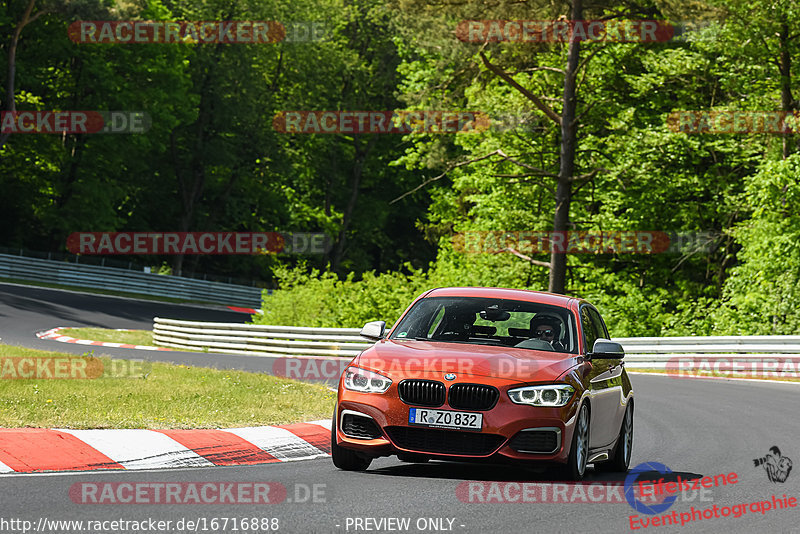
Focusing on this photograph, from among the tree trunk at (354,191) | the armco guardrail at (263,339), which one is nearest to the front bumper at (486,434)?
the armco guardrail at (263,339)

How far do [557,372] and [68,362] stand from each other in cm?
1137

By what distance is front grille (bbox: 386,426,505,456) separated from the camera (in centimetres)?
830

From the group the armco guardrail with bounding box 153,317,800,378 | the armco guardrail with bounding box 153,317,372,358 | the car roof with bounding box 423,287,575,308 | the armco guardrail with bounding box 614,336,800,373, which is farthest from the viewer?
the armco guardrail with bounding box 153,317,372,358

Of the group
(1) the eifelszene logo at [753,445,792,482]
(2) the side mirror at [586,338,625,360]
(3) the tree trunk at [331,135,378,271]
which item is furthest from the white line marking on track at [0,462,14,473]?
(3) the tree trunk at [331,135,378,271]

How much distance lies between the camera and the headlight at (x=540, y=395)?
328 inches

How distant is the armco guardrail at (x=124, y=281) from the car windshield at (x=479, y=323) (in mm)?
42987

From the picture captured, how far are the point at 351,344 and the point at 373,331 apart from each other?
19.2 meters

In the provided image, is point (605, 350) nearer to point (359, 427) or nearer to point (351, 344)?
point (359, 427)

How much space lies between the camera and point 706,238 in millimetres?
36219

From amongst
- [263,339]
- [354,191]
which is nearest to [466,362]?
[263,339]

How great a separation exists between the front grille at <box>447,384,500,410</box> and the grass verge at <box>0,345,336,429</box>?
3492mm

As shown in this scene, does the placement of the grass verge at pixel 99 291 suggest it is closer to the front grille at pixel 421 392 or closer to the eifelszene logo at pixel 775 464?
the eifelszene logo at pixel 775 464

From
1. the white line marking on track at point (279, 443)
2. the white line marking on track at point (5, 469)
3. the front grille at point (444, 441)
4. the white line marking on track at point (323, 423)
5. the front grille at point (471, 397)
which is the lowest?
the white line marking on track at point (323, 423)

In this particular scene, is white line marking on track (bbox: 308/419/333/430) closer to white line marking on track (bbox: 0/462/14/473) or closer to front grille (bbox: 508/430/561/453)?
front grille (bbox: 508/430/561/453)
